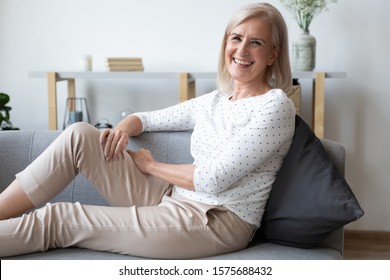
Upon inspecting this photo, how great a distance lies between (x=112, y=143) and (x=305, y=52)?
52.2 inches

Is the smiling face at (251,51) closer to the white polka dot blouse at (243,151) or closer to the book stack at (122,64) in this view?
the white polka dot blouse at (243,151)

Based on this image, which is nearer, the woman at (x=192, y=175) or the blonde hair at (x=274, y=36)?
the woman at (x=192, y=175)

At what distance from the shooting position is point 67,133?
6.39 ft

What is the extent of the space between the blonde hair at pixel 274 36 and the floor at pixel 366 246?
132 cm

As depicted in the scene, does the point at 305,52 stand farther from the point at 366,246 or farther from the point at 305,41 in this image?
the point at 366,246

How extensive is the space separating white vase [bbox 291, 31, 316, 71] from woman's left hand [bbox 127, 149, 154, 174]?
1.16 meters

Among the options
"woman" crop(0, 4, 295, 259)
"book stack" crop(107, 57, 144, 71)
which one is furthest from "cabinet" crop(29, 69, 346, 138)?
"woman" crop(0, 4, 295, 259)

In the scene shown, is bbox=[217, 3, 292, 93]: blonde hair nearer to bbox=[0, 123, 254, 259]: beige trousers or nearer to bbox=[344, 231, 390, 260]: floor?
bbox=[0, 123, 254, 259]: beige trousers

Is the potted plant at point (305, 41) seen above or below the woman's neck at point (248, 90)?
above

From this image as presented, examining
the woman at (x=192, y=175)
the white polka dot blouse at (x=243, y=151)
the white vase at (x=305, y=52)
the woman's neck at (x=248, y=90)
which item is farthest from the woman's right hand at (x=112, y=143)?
the white vase at (x=305, y=52)

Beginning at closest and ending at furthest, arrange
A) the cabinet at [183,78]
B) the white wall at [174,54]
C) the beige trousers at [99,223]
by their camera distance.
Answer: the beige trousers at [99,223] → the cabinet at [183,78] → the white wall at [174,54]

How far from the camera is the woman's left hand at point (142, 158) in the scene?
2.04m

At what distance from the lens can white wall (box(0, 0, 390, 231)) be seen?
10.4 ft

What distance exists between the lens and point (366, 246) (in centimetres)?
322
